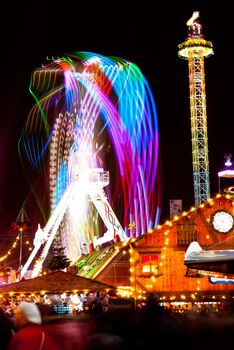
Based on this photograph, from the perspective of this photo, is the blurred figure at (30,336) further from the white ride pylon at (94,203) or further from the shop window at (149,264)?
the white ride pylon at (94,203)

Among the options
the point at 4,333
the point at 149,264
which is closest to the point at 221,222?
the point at 149,264

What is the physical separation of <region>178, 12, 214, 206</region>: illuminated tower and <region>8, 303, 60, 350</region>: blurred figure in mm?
55391

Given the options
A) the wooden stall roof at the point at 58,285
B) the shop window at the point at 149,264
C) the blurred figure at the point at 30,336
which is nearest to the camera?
the blurred figure at the point at 30,336

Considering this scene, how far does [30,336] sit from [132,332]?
48.1 inches

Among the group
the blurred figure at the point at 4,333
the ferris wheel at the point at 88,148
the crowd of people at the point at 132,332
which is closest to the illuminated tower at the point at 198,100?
the ferris wheel at the point at 88,148

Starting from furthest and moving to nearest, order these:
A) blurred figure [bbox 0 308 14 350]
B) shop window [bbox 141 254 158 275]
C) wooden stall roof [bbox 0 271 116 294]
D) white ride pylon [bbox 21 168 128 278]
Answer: white ride pylon [bbox 21 168 128 278] < shop window [bbox 141 254 158 275] < wooden stall roof [bbox 0 271 116 294] < blurred figure [bbox 0 308 14 350]

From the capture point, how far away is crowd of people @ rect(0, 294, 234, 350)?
24.8 feet

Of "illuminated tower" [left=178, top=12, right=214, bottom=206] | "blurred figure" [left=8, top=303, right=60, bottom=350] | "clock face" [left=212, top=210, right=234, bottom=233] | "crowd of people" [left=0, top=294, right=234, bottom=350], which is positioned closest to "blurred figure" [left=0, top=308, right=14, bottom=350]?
"crowd of people" [left=0, top=294, right=234, bottom=350]

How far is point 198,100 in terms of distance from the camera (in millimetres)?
65188

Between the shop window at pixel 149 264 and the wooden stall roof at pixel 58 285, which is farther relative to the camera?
the shop window at pixel 149 264

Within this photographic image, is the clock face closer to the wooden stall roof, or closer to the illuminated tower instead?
the wooden stall roof

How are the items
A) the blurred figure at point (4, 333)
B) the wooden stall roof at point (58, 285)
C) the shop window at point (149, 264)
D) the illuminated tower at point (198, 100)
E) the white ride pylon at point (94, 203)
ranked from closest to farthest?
the blurred figure at point (4, 333) → the wooden stall roof at point (58, 285) → the shop window at point (149, 264) → the white ride pylon at point (94, 203) → the illuminated tower at point (198, 100)

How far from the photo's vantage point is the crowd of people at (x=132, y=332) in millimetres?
7559

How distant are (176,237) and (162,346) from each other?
25.7 metres
